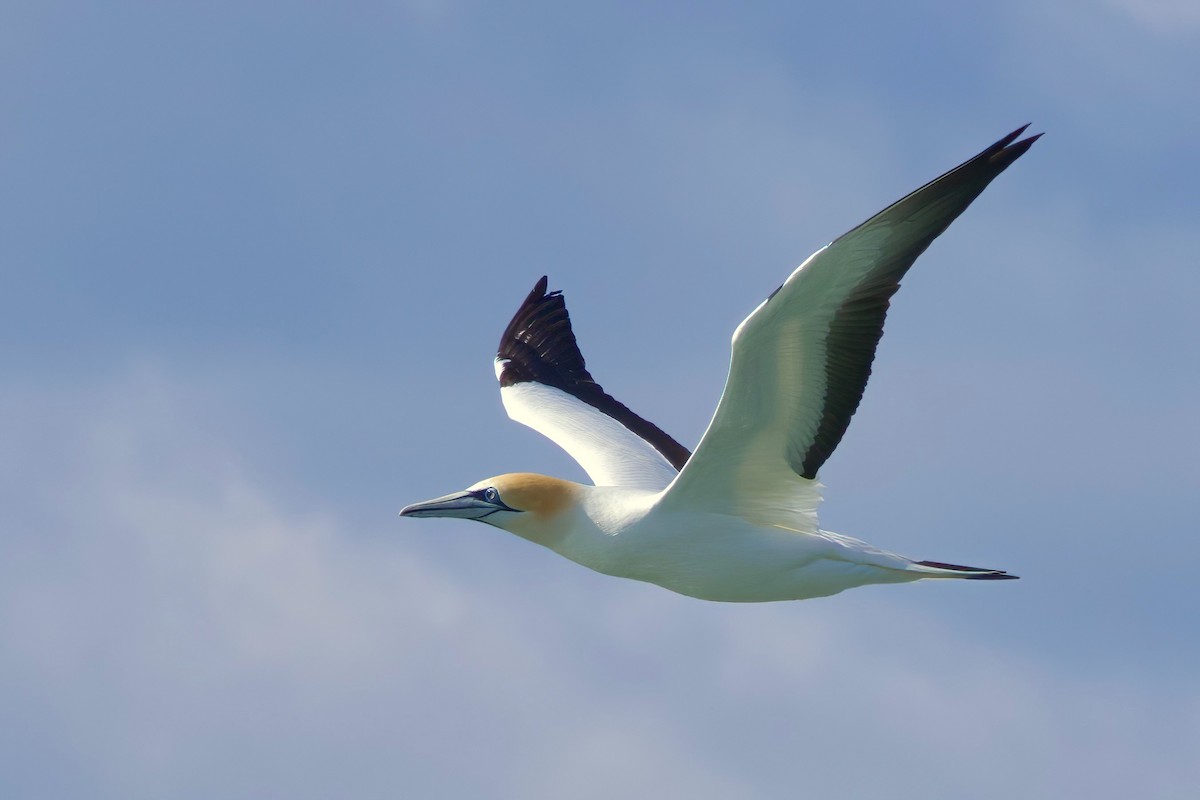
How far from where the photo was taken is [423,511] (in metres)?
14.0

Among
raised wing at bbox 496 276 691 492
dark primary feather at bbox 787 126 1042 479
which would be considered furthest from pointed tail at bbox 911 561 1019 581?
raised wing at bbox 496 276 691 492

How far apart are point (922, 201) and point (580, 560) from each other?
12.4 ft

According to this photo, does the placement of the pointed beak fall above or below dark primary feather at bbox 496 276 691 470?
below

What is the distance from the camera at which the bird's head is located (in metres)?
13.6

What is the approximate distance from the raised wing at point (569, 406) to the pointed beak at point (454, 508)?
1.70 metres

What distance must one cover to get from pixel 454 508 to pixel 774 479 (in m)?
2.42

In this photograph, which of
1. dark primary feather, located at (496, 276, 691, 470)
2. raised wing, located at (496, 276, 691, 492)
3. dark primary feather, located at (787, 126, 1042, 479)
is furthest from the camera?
dark primary feather, located at (496, 276, 691, 470)

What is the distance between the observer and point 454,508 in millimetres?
13836

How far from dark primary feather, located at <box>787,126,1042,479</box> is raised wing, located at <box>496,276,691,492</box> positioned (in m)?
3.32

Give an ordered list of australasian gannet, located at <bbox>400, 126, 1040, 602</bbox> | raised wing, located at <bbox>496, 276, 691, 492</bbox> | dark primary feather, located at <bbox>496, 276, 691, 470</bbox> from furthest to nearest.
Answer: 1. dark primary feather, located at <bbox>496, 276, 691, 470</bbox>
2. raised wing, located at <bbox>496, 276, 691, 492</bbox>
3. australasian gannet, located at <bbox>400, 126, 1040, 602</bbox>

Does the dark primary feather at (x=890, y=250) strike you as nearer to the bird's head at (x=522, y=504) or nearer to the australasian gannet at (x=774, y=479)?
the australasian gannet at (x=774, y=479)

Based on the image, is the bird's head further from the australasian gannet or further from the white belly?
the white belly

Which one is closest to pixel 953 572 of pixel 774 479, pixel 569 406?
pixel 774 479

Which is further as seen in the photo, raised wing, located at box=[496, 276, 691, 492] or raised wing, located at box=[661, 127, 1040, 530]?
raised wing, located at box=[496, 276, 691, 492]
